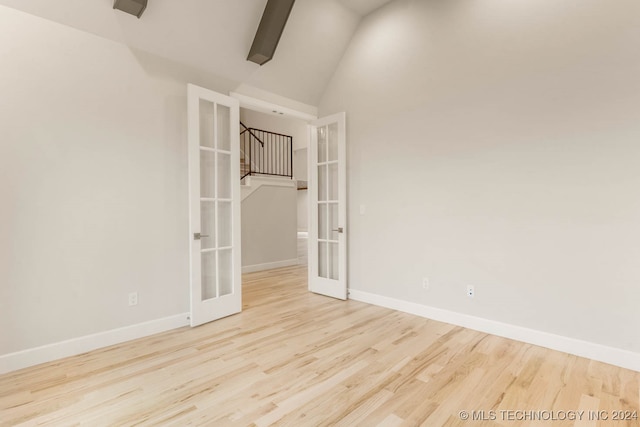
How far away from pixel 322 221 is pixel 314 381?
2.59 m

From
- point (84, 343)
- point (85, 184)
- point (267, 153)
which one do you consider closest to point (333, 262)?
point (84, 343)

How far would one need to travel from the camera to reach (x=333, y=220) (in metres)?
4.41

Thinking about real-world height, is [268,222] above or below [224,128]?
below

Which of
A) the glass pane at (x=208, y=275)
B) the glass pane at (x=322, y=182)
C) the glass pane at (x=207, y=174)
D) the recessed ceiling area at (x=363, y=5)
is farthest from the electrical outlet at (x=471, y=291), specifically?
the recessed ceiling area at (x=363, y=5)

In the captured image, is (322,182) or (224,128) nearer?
(224,128)

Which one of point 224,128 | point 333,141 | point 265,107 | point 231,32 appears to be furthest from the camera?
point 333,141

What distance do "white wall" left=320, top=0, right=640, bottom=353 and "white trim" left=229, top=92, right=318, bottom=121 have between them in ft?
2.81

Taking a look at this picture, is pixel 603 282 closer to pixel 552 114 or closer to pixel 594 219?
pixel 594 219

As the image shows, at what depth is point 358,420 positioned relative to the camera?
1.79 meters

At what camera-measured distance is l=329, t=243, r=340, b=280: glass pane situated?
173 inches

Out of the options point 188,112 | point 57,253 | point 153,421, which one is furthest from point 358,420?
point 188,112

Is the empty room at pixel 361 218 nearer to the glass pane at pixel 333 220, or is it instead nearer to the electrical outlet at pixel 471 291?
the electrical outlet at pixel 471 291

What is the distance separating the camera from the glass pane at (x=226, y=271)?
11.8ft

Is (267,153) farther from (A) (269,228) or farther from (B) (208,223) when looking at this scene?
(B) (208,223)
